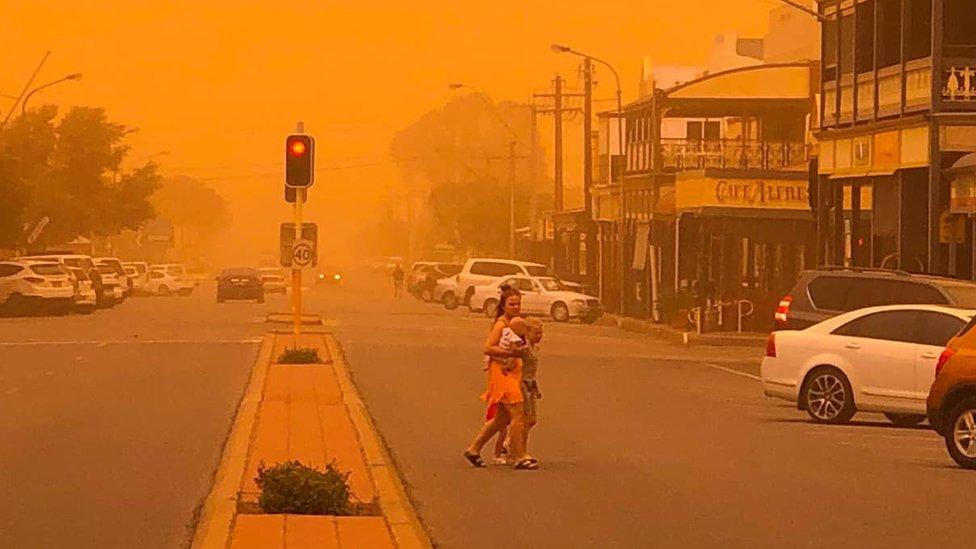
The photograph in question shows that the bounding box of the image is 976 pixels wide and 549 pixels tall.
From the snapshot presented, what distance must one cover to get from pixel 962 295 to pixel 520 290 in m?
34.9

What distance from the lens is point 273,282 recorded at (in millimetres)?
111562

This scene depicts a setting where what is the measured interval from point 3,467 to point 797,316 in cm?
1682

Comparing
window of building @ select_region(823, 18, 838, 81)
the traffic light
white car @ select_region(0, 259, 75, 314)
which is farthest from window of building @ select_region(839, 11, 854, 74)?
white car @ select_region(0, 259, 75, 314)

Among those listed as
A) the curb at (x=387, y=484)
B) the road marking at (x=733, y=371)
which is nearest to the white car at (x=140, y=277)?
the road marking at (x=733, y=371)

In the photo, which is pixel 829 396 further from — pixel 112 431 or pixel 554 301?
pixel 554 301

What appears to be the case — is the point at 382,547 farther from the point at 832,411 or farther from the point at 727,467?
the point at 832,411

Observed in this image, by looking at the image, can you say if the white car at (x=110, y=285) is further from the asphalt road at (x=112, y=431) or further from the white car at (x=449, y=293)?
the asphalt road at (x=112, y=431)

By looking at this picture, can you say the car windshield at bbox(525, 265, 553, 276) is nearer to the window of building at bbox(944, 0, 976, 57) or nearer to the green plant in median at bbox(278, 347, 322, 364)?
the window of building at bbox(944, 0, 976, 57)

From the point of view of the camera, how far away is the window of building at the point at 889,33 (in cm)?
4634

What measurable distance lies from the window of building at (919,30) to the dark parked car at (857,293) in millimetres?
13698

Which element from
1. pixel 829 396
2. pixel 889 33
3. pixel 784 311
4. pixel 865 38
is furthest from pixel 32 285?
pixel 829 396

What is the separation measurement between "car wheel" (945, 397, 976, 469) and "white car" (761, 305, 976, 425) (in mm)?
4510

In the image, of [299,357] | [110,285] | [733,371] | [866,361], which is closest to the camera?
[866,361]

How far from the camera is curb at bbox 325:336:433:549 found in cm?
1407
